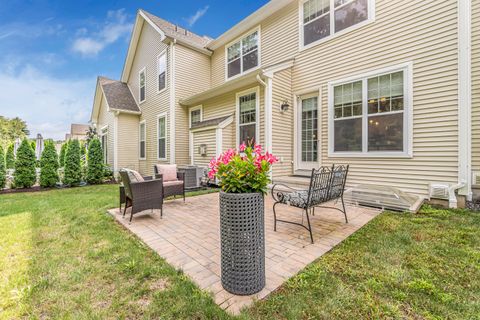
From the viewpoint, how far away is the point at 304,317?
5.70ft

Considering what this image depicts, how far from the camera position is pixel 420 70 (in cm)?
483

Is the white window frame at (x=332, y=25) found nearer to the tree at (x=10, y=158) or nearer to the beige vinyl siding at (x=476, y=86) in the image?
the beige vinyl siding at (x=476, y=86)

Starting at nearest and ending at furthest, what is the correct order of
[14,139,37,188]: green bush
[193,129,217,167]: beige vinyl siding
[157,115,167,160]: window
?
[193,129,217,167]: beige vinyl siding, [14,139,37,188]: green bush, [157,115,167,160]: window

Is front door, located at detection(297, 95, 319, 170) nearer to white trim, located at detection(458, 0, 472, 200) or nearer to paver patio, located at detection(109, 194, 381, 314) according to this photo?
paver patio, located at detection(109, 194, 381, 314)

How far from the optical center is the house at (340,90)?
447cm

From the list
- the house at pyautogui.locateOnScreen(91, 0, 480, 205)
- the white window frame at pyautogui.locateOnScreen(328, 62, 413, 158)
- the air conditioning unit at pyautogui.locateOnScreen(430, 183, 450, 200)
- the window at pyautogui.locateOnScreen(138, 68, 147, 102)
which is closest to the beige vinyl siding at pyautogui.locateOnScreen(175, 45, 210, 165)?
the house at pyautogui.locateOnScreen(91, 0, 480, 205)

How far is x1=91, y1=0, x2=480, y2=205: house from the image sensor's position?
14.7ft

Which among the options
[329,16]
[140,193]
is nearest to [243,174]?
[140,193]

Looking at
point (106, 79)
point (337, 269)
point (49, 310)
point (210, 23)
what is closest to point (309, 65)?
point (337, 269)

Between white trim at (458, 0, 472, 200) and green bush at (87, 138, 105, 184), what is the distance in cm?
1228

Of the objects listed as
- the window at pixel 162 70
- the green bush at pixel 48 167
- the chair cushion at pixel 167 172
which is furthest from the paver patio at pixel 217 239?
the window at pixel 162 70

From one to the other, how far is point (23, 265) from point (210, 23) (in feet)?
52.4

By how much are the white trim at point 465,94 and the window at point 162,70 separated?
32.5 ft

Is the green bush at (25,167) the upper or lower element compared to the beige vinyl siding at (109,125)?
lower
